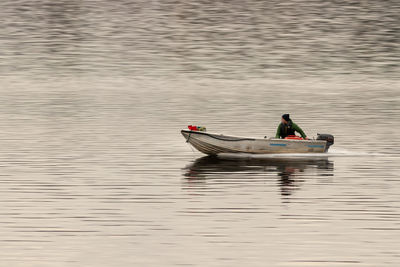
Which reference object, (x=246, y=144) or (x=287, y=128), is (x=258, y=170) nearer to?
(x=246, y=144)

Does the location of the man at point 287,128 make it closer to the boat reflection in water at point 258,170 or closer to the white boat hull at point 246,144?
the white boat hull at point 246,144

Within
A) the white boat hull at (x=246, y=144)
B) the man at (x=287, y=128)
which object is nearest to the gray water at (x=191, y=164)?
the white boat hull at (x=246, y=144)

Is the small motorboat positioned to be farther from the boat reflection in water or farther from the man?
the boat reflection in water

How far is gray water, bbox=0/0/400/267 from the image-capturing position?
23.4 meters

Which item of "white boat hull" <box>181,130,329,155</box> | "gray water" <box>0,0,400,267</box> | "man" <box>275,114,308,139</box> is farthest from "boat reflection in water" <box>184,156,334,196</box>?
"man" <box>275,114,308,139</box>

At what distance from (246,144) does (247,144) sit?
48mm

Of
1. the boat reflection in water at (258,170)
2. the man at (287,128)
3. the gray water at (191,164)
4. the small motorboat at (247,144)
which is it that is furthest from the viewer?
the man at (287,128)

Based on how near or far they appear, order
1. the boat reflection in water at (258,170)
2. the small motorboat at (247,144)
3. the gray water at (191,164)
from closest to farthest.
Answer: the gray water at (191,164)
the boat reflection in water at (258,170)
the small motorboat at (247,144)

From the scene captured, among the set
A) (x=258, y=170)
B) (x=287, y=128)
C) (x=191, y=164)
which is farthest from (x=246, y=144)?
(x=258, y=170)

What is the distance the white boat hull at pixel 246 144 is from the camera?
41438 millimetres

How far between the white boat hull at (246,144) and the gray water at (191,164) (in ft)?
2.00

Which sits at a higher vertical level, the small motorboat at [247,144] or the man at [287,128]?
the man at [287,128]

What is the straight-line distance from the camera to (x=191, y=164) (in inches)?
1636

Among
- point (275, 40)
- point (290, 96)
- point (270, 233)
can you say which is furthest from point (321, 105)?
point (275, 40)
